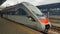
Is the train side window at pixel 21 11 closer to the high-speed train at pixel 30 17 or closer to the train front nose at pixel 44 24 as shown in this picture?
the high-speed train at pixel 30 17

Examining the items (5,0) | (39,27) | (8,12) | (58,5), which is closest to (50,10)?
(58,5)

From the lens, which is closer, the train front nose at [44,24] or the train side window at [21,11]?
the train front nose at [44,24]

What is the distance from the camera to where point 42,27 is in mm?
6008

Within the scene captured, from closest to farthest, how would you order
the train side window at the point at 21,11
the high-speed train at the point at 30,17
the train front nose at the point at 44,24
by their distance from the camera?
the train front nose at the point at 44,24
the high-speed train at the point at 30,17
the train side window at the point at 21,11

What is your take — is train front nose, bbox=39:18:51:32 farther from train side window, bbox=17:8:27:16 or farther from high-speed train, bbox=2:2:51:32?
train side window, bbox=17:8:27:16

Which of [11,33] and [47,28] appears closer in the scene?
[11,33]

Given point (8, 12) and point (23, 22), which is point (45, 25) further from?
point (8, 12)

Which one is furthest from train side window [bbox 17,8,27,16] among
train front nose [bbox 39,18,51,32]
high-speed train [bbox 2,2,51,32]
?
train front nose [bbox 39,18,51,32]

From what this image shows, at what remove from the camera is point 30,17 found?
676cm

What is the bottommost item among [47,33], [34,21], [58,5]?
[47,33]

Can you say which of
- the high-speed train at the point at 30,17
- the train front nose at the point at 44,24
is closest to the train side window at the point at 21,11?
the high-speed train at the point at 30,17

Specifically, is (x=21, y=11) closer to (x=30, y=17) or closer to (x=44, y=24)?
(x=30, y=17)

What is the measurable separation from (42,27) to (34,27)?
0.54 metres

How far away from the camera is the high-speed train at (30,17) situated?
20.4ft
